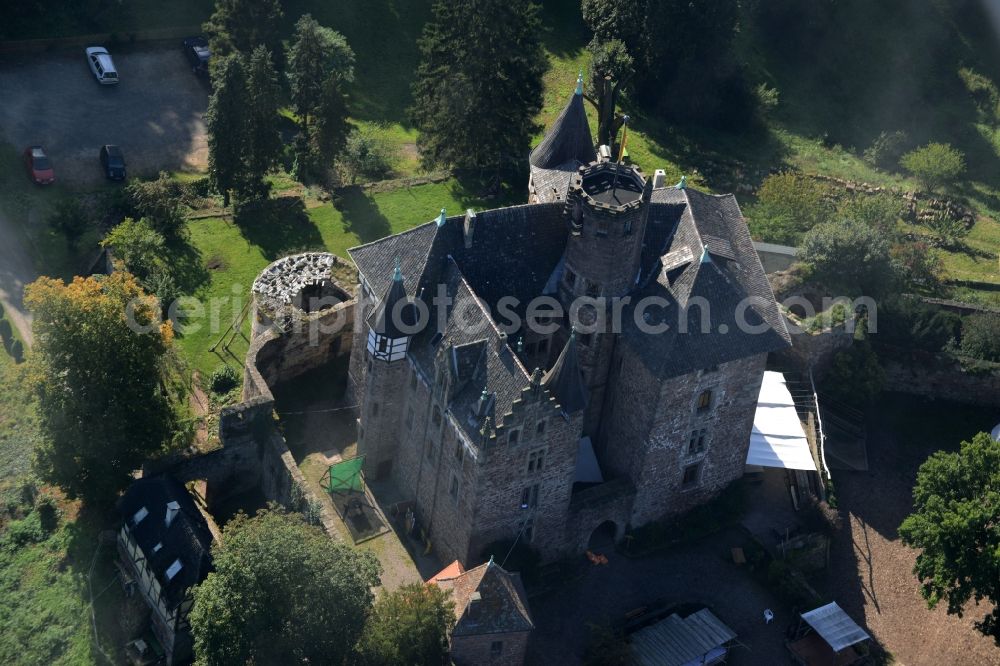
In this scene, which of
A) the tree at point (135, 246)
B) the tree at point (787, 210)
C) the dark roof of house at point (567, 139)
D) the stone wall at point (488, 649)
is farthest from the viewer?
the tree at point (787, 210)

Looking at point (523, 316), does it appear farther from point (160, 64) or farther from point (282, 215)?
point (160, 64)

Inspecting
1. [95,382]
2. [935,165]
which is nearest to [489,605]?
[95,382]

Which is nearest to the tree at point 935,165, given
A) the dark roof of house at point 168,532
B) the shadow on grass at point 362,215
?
the shadow on grass at point 362,215

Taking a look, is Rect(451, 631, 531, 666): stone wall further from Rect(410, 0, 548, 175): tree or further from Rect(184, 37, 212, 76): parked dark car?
Rect(184, 37, 212, 76): parked dark car

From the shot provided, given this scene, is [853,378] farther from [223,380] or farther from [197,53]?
[197,53]

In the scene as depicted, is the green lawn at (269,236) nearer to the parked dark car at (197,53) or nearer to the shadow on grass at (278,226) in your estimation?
the shadow on grass at (278,226)

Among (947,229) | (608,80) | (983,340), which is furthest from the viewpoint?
(608,80)

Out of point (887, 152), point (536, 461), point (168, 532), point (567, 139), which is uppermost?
point (567, 139)
